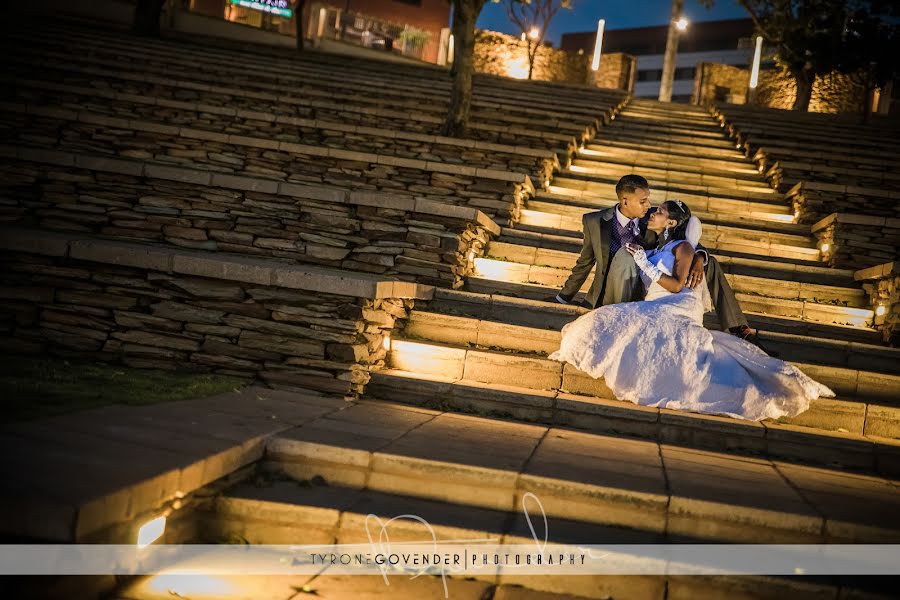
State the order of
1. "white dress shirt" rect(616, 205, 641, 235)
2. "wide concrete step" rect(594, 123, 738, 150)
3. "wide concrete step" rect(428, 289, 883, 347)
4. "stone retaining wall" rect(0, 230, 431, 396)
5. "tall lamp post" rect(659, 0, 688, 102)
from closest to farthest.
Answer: "stone retaining wall" rect(0, 230, 431, 396) < "white dress shirt" rect(616, 205, 641, 235) < "wide concrete step" rect(428, 289, 883, 347) < "wide concrete step" rect(594, 123, 738, 150) < "tall lamp post" rect(659, 0, 688, 102)

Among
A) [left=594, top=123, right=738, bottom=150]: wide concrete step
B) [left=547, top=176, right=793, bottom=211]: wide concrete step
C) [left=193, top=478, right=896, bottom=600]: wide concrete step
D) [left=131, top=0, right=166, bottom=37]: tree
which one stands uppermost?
[left=131, top=0, right=166, bottom=37]: tree

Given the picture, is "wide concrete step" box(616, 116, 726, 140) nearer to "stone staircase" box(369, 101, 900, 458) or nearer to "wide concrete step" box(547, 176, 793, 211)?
"wide concrete step" box(547, 176, 793, 211)

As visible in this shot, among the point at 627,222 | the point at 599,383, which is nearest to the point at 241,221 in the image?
the point at 627,222

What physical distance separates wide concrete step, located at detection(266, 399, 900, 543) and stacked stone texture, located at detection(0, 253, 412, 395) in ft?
3.12

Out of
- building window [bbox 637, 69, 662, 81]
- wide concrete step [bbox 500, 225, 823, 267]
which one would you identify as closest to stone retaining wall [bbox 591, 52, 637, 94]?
wide concrete step [bbox 500, 225, 823, 267]

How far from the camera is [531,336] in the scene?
19.3 ft

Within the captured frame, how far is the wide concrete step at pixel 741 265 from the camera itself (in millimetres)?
7449

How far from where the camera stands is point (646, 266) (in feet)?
18.6

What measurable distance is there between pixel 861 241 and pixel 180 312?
7.21 meters

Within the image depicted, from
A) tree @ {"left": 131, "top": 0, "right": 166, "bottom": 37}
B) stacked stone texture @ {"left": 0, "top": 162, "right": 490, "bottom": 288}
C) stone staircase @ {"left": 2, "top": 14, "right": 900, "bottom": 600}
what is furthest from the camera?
tree @ {"left": 131, "top": 0, "right": 166, "bottom": 37}

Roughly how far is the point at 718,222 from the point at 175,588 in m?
7.88

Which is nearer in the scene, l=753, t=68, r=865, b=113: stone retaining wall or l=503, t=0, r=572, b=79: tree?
l=753, t=68, r=865, b=113: stone retaining wall

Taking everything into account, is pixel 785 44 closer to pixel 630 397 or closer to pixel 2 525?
pixel 630 397

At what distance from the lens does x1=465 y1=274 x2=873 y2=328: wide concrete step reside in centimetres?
680
